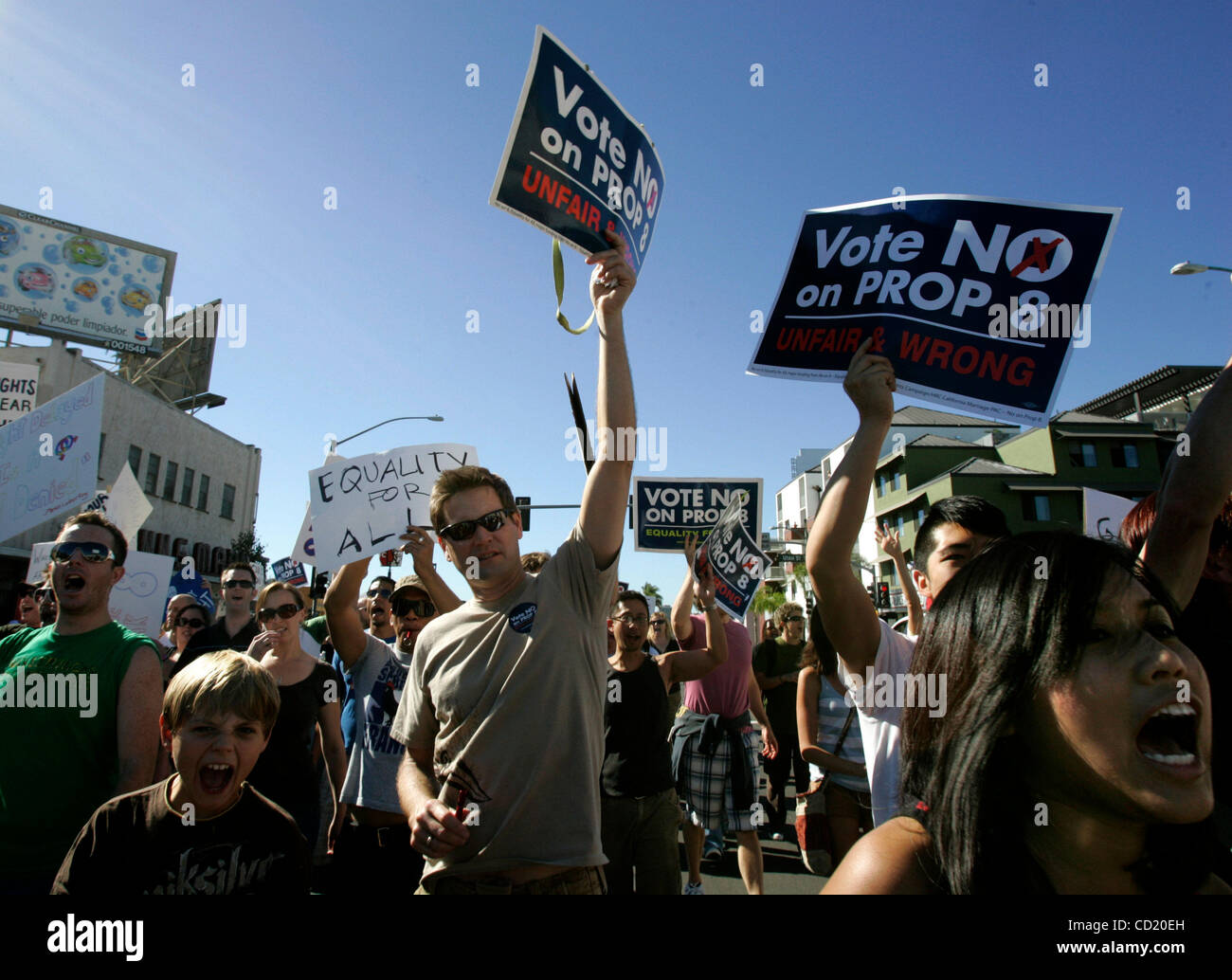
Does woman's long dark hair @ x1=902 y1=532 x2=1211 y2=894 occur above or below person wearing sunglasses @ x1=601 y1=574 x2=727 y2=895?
above

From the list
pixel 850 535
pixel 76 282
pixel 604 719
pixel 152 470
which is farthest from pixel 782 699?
pixel 76 282

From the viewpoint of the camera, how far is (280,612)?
454 centimetres

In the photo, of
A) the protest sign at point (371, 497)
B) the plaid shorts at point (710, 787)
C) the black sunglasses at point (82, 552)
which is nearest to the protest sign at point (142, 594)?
the protest sign at point (371, 497)

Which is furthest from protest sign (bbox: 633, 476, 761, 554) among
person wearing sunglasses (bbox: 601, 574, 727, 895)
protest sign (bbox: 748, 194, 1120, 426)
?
protest sign (bbox: 748, 194, 1120, 426)

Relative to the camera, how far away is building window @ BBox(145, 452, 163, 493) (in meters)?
29.4

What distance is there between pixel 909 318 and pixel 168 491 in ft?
113

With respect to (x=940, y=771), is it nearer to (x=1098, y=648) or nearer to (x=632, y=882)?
(x=1098, y=648)

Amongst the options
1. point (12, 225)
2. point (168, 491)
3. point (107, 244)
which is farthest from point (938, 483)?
point (12, 225)

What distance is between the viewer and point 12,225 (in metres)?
28.2

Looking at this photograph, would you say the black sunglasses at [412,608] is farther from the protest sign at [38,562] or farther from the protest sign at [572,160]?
the protest sign at [38,562]

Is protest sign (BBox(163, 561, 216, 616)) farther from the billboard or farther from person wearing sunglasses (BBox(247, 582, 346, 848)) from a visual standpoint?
the billboard

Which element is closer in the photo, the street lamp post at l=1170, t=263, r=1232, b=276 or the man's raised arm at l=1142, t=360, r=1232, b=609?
the man's raised arm at l=1142, t=360, r=1232, b=609

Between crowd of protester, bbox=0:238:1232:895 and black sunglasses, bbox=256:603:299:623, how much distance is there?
0.06 feet

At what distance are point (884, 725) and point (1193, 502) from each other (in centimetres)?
125
